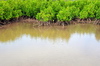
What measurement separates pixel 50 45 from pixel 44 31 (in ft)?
12.2

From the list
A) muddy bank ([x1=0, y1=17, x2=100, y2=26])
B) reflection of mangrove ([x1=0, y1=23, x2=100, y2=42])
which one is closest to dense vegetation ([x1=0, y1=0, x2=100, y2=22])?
muddy bank ([x1=0, y1=17, x2=100, y2=26])

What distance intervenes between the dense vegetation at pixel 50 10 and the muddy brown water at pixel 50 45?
1.08 meters

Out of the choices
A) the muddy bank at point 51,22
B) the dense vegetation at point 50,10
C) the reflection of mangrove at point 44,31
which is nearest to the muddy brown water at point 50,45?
the reflection of mangrove at point 44,31

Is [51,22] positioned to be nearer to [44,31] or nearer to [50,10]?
[50,10]

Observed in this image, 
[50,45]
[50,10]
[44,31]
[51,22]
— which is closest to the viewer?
[50,45]

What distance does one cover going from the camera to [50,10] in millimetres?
17047

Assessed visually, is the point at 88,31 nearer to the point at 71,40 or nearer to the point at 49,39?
the point at 71,40

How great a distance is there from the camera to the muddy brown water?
995cm

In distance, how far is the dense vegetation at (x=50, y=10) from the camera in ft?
55.4

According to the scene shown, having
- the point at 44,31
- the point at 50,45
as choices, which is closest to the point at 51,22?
the point at 44,31

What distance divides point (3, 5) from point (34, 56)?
875 centimetres

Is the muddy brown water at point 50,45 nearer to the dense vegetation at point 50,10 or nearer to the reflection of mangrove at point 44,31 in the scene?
the reflection of mangrove at point 44,31

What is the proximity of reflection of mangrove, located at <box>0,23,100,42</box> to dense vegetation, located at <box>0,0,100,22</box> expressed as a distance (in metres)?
1.04

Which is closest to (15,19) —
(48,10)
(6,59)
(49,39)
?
(48,10)
